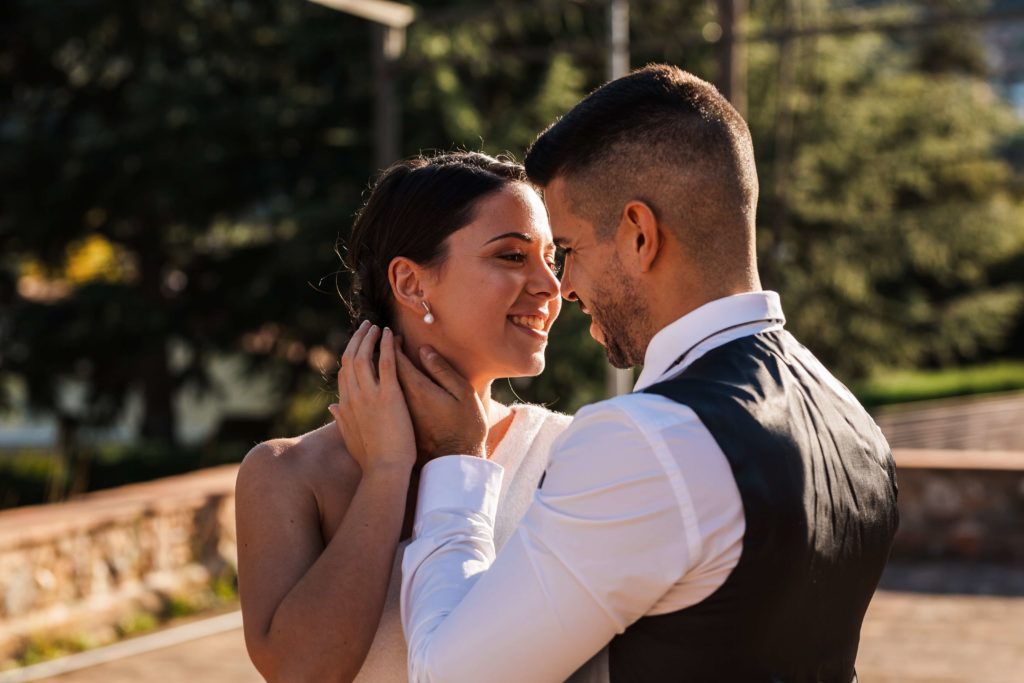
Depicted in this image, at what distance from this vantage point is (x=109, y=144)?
1881 centimetres

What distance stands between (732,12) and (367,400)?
10.1 meters

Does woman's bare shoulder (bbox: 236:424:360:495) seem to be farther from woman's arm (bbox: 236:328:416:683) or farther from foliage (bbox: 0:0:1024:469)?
foliage (bbox: 0:0:1024:469)

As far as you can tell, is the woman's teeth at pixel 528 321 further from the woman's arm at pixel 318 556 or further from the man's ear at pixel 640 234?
the man's ear at pixel 640 234

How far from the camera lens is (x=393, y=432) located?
229cm

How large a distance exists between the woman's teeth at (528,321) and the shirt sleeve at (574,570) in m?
0.78

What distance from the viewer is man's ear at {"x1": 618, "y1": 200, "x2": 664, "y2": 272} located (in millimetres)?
1951

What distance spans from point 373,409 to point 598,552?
71cm

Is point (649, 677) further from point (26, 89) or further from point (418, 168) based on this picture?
point (26, 89)

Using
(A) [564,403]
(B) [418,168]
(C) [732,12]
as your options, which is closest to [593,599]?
(B) [418,168]

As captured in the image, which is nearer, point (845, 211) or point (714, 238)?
point (714, 238)

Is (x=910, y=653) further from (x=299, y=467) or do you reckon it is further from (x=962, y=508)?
(x=299, y=467)

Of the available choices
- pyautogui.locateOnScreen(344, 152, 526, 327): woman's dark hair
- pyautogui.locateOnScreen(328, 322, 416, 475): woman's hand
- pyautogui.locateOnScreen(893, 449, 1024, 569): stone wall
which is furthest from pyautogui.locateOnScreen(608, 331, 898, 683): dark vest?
pyautogui.locateOnScreen(893, 449, 1024, 569): stone wall

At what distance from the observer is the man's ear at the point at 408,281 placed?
2.60 metres

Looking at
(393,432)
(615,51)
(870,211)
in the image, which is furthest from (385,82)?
(870,211)
